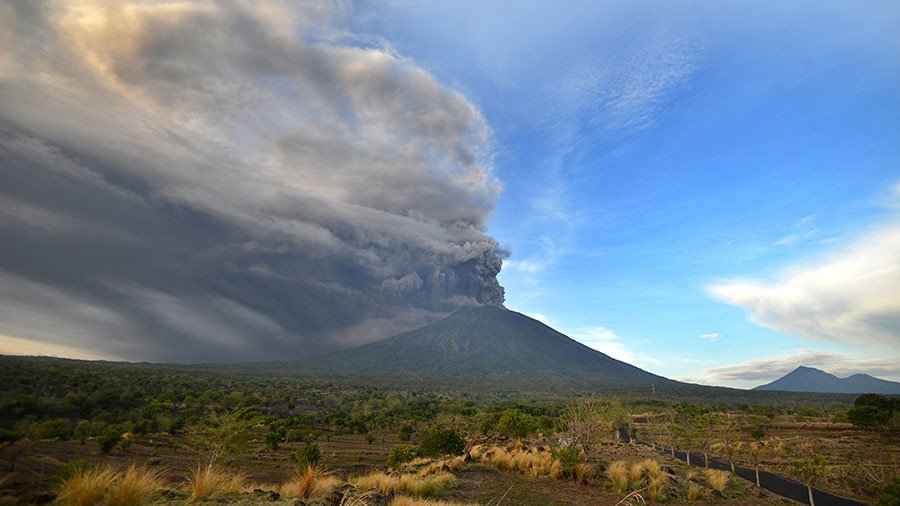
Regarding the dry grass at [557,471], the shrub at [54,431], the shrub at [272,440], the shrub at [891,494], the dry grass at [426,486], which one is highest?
the shrub at [891,494]

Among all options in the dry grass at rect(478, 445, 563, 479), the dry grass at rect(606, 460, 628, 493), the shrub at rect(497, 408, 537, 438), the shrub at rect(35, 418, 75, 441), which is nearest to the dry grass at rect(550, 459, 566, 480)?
the dry grass at rect(478, 445, 563, 479)

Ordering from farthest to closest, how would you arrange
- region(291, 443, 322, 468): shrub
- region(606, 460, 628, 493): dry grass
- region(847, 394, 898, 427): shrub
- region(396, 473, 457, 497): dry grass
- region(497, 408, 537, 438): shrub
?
region(847, 394, 898, 427): shrub, region(497, 408, 537, 438): shrub, region(291, 443, 322, 468): shrub, region(606, 460, 628, 493): dry grass, region(396, 473, 457, 497): dry grass

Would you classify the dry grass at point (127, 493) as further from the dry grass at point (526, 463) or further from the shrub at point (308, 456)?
the shrub at point (308, 456)

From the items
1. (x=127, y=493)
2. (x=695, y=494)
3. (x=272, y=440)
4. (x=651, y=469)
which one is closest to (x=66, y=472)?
(x=127, y=493)

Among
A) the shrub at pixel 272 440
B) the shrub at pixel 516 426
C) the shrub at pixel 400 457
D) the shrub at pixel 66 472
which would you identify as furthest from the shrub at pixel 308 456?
the shrub at pixel 66 472

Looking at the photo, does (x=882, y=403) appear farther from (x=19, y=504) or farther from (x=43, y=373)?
(x=43, y=373)

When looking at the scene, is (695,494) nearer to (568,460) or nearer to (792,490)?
(568,460)

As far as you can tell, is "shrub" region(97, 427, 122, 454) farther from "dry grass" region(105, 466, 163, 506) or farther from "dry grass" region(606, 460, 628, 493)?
"dry grass" region(606, 460, 628, 493)

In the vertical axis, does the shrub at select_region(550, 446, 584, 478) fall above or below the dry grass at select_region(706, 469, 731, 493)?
above

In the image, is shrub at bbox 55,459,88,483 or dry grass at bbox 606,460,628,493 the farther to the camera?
dry grass at bbox 606,460,628,493

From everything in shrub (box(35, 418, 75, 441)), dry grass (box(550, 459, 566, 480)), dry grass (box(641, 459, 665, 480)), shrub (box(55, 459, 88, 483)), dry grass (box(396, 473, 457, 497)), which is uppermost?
shrub (box(55, 459, 88, 483))

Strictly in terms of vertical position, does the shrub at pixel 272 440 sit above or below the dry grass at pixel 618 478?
below

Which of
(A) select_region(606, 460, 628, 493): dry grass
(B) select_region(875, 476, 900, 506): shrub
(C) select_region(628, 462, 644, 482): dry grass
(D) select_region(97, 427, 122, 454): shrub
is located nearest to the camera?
(B) select_region(875, 476, 900, 506): shrub

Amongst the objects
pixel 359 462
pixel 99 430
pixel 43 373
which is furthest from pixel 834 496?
pixel 43 373
